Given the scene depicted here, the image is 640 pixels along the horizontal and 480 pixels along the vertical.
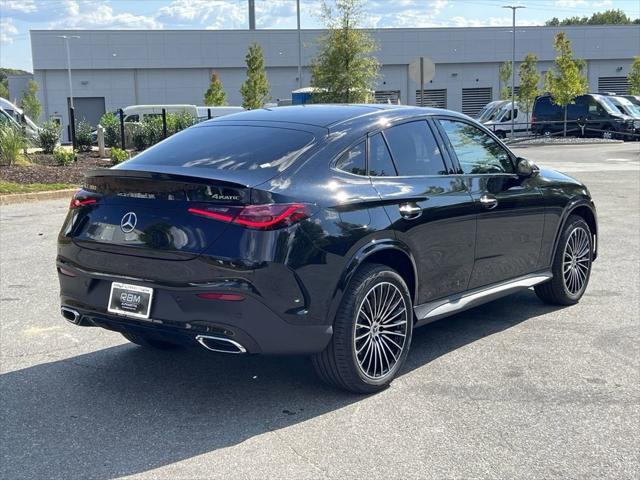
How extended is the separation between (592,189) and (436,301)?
38.8ft

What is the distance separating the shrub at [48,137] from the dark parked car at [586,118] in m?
25.5

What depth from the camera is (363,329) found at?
14.8ft

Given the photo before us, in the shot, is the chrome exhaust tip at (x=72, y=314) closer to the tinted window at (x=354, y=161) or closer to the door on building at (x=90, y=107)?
the tinted window at (x=354, y=161)

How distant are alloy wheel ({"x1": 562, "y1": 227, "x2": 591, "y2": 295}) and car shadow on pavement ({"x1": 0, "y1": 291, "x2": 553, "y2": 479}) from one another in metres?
1.33

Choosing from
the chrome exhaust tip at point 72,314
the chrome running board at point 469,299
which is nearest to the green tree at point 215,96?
the chrome running board at point 469,299

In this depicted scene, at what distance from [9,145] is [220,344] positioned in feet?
49.4

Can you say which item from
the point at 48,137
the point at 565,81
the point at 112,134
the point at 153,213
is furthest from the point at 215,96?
the point at 153,213

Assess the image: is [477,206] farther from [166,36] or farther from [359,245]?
[166,36]

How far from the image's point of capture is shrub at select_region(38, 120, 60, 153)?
21.5m

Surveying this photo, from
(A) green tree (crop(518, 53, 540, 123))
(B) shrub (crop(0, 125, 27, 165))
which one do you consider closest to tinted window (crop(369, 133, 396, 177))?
(B) shrub (crop(0, 125, 27, 165))

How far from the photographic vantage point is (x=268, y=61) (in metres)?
61.4

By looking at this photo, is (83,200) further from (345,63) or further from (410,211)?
(345,63)

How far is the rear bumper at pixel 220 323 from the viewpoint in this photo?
4004 mm

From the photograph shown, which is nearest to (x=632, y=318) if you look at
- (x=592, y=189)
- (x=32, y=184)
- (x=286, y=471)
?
(x=286, y=471)
